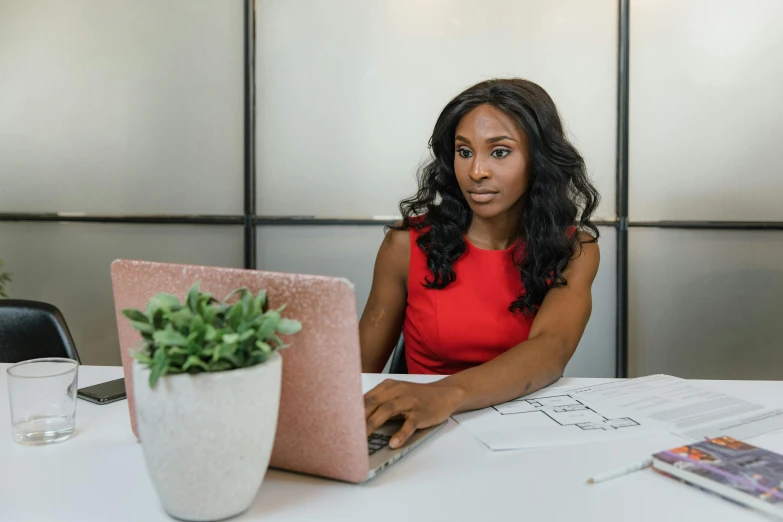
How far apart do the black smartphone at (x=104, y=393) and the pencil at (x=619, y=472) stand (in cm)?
84

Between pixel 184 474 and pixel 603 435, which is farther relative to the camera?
pixel 603 435

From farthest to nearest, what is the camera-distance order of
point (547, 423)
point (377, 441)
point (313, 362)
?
point (547, 423)
point (377, 441)
point (313, 362)

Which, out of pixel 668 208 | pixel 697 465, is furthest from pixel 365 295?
pixel 697 465

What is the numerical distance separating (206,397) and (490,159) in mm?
1201

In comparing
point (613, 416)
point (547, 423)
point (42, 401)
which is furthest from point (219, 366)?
point (613, 416)

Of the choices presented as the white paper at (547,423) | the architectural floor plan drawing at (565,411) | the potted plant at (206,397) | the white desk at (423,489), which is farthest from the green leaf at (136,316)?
the architectural floor plan drawing at (565,411)

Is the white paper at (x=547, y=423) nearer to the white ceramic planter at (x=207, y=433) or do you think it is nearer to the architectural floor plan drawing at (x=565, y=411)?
the architectural floor plan drawing at (x=565, y=411)

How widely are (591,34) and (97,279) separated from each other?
2.37 m

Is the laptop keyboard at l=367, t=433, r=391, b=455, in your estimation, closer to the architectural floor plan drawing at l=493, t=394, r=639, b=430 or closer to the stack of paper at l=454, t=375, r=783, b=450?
the stack of paper at l=454, t=375, r=783, b=450

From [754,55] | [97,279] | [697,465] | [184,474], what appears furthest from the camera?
[97,279]

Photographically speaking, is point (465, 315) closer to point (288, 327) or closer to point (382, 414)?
point (382, 414)

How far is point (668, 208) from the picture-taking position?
2.86m

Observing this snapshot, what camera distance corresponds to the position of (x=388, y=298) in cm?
192

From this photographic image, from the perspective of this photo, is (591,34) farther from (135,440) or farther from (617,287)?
(135,440)
